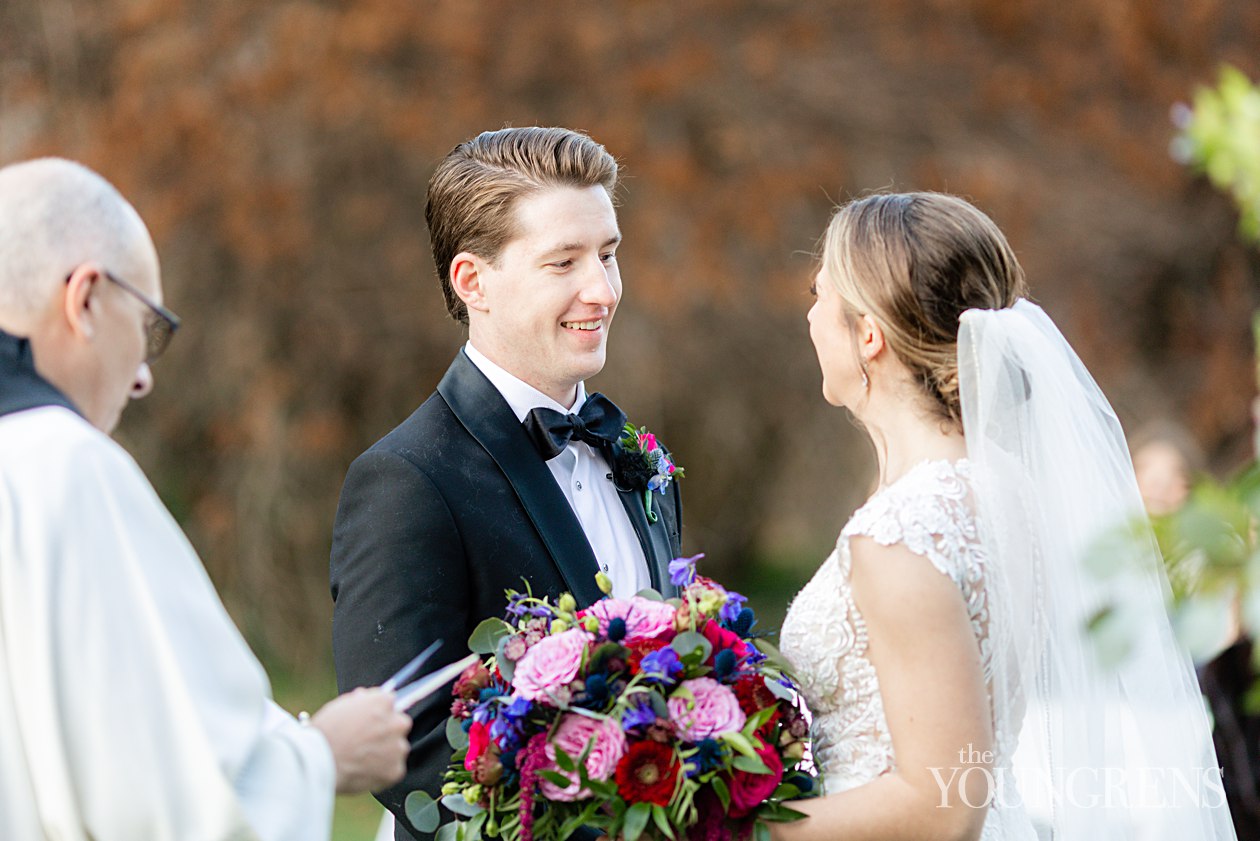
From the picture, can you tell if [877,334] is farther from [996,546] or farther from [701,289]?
[701,289]

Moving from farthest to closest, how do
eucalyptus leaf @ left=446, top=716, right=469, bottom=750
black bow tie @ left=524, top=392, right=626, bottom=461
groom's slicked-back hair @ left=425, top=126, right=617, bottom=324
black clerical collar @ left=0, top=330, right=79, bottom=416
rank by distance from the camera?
groom's slicked-back hair @ left=425, top=126, right=617, bottom=324 → black bow tie @ left=524, top=392, right=626, bottom=461 → eucalyptus leaf @ left=446, top=716, right=469, bottom=750 → black clerical collar @ left=0, top=330, right=79, bottom=416

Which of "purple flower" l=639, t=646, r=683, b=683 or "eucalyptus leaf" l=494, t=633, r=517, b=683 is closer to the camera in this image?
"purple flower" l=639, t=646, r=683, b=683

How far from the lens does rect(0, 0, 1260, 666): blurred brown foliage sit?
428 inches

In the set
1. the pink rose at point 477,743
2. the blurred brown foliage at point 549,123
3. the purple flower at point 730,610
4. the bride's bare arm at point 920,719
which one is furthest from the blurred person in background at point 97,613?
the blurred brown foliage at point 549,123

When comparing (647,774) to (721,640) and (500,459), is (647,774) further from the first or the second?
(500,459)

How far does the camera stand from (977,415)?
305cm

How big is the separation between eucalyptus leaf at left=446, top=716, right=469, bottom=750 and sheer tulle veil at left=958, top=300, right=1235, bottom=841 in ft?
3.74

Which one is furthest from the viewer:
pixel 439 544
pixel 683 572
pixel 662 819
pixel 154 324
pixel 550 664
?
pixel 439 544

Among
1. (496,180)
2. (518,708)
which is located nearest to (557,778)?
(518,708)

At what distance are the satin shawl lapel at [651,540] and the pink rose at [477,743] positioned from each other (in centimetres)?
93

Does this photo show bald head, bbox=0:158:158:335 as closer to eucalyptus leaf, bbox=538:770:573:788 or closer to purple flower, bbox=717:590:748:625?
eucalyptus leaf, bbox=538:770:573:788

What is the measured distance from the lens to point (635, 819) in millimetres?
2689

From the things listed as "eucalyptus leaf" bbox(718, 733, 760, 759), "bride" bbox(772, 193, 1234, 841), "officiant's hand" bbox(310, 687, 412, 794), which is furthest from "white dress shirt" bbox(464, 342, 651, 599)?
"officiant's hand" bbox(310, 687, 412, 794)

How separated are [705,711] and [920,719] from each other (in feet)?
1.42
